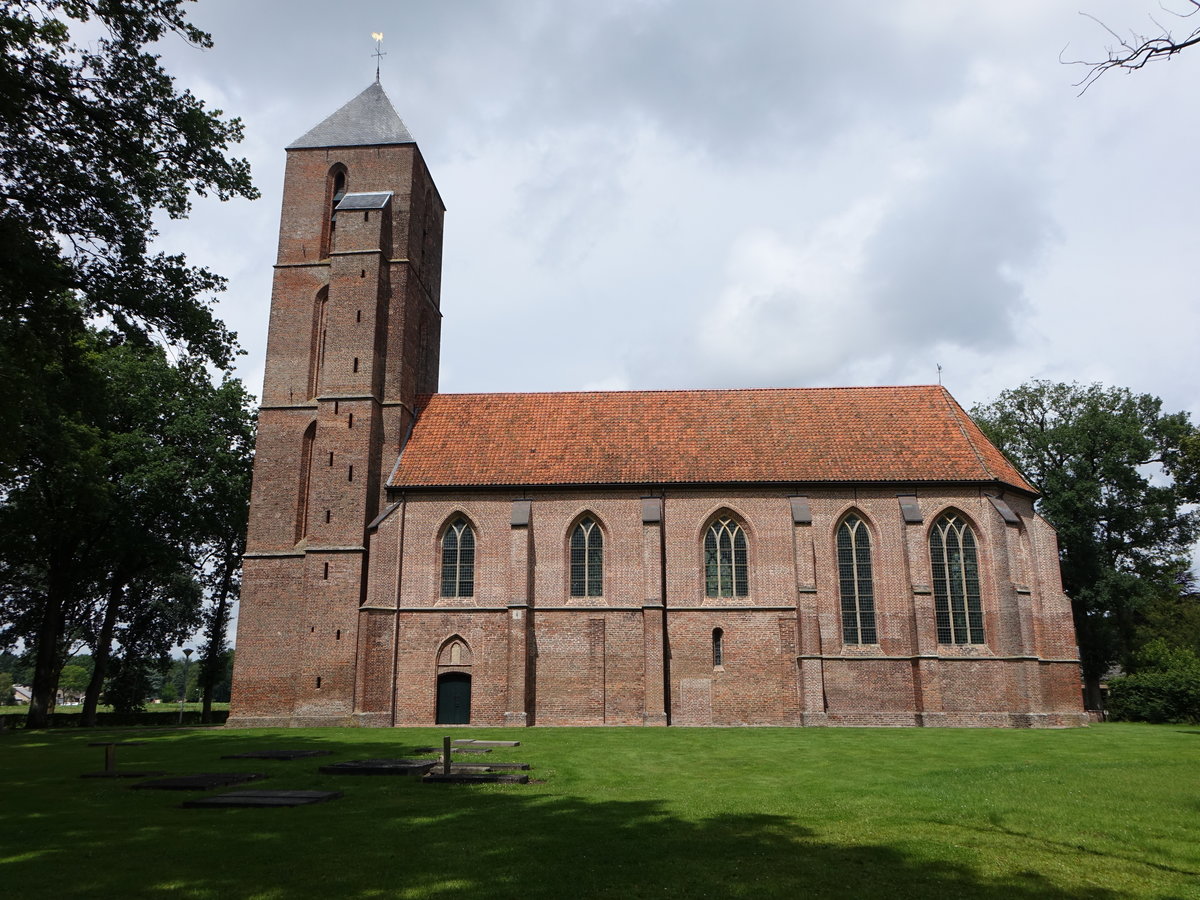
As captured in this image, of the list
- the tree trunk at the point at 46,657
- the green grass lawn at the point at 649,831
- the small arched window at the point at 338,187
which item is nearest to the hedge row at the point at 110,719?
the tree trunk at the point at 46,657

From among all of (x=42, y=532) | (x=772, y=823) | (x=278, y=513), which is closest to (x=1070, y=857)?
(x=772, y=823)

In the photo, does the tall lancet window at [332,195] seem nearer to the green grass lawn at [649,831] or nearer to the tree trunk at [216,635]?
the tree trunk at [216,635]

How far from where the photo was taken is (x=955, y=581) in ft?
99.9

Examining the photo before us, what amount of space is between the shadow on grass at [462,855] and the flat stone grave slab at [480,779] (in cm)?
168

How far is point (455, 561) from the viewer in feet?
102

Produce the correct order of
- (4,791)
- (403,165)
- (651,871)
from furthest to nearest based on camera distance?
(403,165) < (4,791) < (651,871)

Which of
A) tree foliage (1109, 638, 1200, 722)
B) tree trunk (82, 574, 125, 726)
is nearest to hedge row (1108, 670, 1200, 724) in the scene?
tree foliage (1109, 638, 1200, 722)

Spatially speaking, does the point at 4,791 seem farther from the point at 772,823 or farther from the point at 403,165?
the point at 403,165

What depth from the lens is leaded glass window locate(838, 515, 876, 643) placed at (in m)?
30.0

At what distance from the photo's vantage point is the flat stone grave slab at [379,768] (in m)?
16.3

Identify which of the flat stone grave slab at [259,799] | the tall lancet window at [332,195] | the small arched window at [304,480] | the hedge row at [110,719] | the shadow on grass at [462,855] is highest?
the tall lancet window at [332,195]

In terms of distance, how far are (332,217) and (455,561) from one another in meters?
14.8

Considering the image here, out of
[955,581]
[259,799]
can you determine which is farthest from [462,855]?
[955,581]

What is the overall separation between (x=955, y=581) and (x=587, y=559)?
1280 cm
